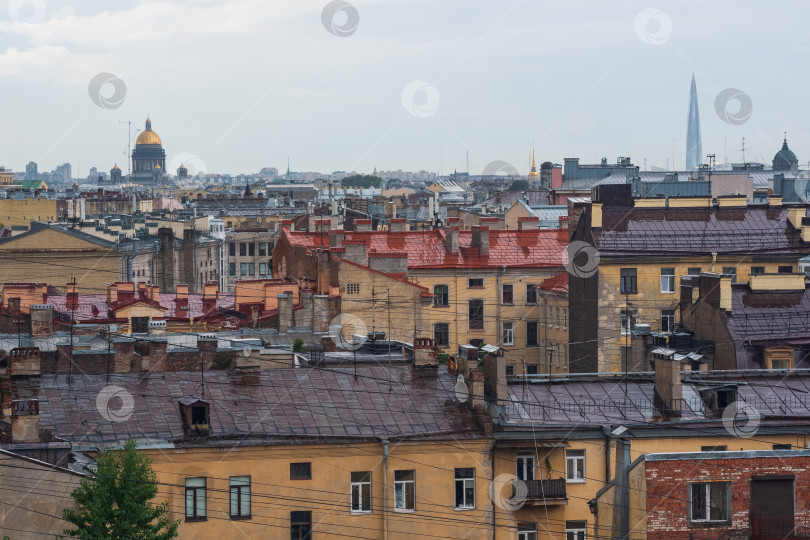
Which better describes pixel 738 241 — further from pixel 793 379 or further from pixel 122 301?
pixel 122 301

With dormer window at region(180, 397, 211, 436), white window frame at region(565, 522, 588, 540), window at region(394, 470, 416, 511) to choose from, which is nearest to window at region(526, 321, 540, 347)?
white window frame at region(565, 522, 588, 540)

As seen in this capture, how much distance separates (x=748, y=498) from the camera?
70.4 feet

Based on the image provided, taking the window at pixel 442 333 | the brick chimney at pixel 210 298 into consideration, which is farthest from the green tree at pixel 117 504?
the window at pixel 442 333

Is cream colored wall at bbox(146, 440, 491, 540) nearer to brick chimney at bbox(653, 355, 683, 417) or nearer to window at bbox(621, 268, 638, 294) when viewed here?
brick chimney at bbox(653, 355, 683, 417)

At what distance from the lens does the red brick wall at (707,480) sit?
68.6ft

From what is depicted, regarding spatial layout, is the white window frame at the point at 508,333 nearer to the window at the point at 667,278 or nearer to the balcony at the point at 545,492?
the window at the point at 667,278

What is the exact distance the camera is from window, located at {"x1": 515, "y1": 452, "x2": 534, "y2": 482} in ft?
89.2

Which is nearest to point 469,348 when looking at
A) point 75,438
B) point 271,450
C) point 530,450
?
point 530,450

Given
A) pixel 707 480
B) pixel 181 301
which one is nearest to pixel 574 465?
pixel 707 480

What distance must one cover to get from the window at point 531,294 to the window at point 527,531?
26288 mm

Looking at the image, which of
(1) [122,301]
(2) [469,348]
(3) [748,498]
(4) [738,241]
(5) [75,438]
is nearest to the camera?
(3) [748,498]

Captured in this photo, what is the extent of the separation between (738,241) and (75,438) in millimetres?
24324

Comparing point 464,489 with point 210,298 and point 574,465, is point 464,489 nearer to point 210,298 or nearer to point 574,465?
point 574,465

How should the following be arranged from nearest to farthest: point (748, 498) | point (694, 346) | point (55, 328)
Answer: point (748, 498), point (694, 346), point (55, 328)
